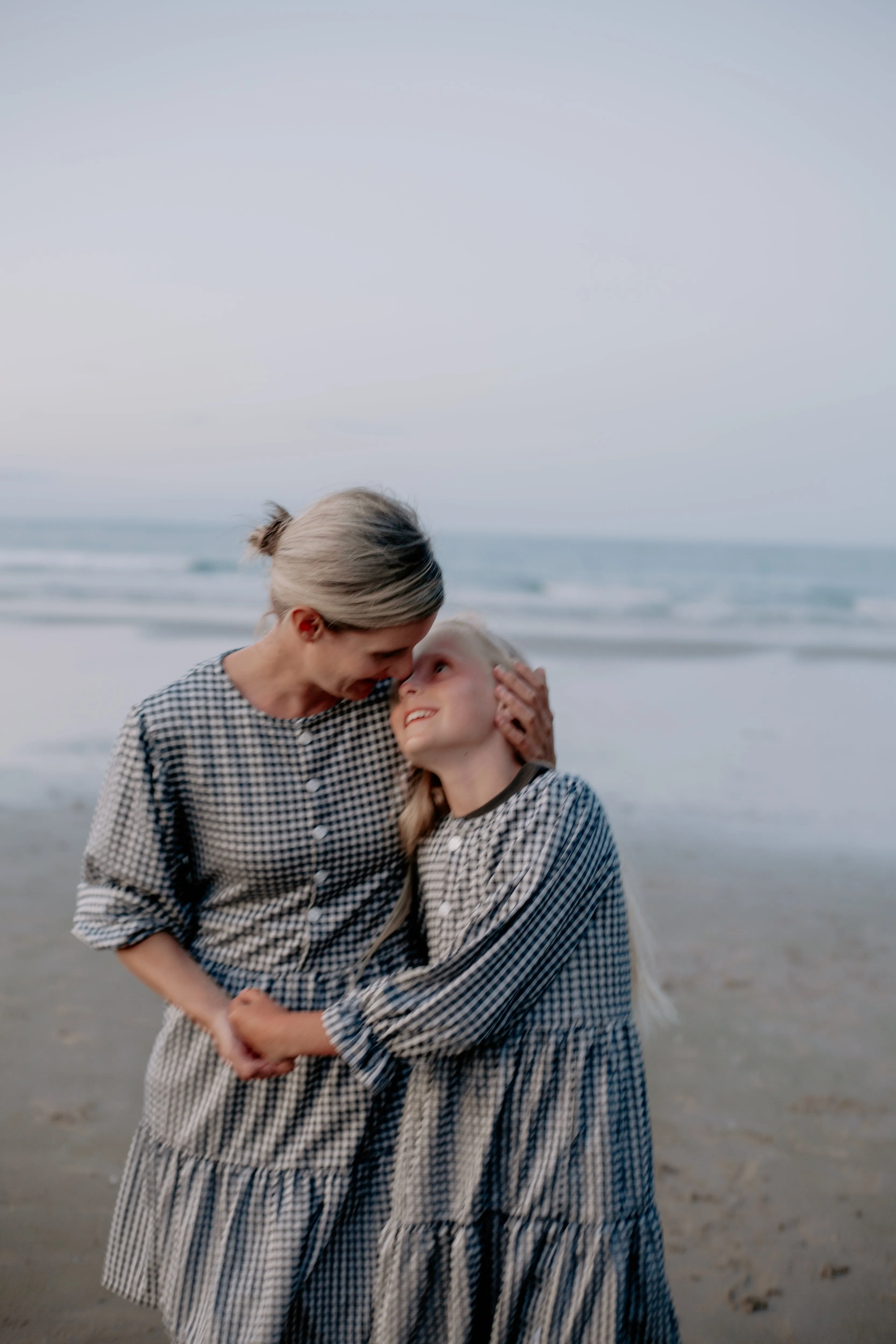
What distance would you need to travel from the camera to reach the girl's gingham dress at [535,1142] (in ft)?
6.20

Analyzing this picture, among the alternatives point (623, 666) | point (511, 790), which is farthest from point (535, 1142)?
point (623, 666)

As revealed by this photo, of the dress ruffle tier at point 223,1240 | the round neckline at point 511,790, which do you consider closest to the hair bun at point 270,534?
the round neckline at point 511,790

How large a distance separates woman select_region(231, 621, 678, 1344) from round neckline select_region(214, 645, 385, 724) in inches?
13.5

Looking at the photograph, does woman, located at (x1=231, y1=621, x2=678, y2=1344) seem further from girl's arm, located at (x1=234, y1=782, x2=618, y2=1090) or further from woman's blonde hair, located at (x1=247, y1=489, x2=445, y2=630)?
woman's blonde hair, located at (x1=247, y1=489, x2=445, y2=630)

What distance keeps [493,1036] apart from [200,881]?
0.61m

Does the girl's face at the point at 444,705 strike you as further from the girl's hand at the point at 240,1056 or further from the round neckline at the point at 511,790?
the girl's hand at the point at 240,1056

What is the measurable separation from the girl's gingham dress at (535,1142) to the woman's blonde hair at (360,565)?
38 centimetres

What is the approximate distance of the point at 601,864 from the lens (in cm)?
195

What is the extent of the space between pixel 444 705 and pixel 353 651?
0.60 feet

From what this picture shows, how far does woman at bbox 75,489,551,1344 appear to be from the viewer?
199 centimetres

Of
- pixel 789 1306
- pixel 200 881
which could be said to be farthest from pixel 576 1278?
pixel 789 1306

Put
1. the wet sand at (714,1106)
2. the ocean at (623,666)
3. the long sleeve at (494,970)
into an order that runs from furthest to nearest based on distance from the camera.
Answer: the ocean at (623,666) < the wet sand at (714,1106) < the long sleeve at (494,970)

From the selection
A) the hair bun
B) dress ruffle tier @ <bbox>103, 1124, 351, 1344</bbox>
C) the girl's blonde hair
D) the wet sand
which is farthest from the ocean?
the wet sand

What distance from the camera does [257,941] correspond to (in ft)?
6.82
